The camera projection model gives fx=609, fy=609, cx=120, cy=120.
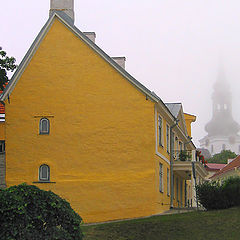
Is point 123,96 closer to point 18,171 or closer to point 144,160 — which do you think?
point 144,160

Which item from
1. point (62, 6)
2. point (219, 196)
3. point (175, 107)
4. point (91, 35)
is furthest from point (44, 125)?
point (175, 107)

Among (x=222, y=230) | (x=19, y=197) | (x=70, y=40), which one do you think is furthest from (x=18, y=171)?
(x=19, y=197)

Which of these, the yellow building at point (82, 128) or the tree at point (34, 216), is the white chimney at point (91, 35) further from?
the tree at point (34, 216)

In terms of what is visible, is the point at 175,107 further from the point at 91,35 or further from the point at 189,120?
the point at 91,35

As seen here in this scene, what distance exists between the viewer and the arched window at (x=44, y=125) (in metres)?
32.1

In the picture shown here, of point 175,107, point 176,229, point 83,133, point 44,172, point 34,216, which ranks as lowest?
point 176,229

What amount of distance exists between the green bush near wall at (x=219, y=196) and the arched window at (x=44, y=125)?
28.5 feet

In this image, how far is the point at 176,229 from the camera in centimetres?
2423

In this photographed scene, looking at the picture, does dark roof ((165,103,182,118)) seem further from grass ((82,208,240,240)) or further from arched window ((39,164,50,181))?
grass ((82,208,240,240))

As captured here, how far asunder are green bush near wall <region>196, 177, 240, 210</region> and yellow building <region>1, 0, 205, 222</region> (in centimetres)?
287

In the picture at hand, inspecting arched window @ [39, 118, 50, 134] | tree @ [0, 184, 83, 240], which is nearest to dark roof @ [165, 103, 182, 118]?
arched window @ [39, 118, 50, 134]

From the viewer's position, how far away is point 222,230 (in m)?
23.8

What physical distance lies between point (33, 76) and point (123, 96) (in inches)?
196

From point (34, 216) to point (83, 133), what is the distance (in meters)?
15.6
